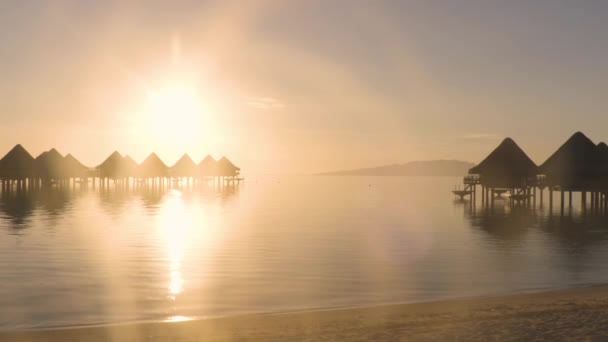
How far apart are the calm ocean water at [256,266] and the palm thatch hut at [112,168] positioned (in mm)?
49755

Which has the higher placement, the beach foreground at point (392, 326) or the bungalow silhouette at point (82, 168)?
the bungalow silhouette at point (82, 168)

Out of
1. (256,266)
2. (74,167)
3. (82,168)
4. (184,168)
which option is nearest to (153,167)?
(184,168)

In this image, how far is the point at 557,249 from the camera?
67.9 feet

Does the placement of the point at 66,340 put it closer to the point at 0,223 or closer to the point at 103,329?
the point at 103,329

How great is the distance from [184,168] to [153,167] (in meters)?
8.64

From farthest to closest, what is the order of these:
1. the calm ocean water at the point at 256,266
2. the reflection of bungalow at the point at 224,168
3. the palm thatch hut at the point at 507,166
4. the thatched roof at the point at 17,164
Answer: the reflection of bungalow at the point at 224,168 → the thatched roof at the point at 17,164 → the palm thatch hut at the point at 507,166 → the calm ocean water at the point at 256,266

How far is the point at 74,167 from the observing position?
244 ft

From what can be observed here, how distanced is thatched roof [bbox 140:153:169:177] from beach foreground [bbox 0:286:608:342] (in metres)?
75.3

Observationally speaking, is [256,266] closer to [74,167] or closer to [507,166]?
[507,166]

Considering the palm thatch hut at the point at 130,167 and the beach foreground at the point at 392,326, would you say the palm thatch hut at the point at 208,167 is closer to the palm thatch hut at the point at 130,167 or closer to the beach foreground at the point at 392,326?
the palm thatch hut at the point at 130,167

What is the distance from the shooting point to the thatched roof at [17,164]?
6231cm

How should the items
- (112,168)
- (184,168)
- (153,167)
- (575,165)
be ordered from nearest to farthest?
(575,165)
(112,168)
(153,167)
(184,168)

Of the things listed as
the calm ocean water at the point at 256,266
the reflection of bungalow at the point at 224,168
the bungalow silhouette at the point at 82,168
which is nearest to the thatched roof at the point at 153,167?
the bungalow silhouette at the point at 82,168

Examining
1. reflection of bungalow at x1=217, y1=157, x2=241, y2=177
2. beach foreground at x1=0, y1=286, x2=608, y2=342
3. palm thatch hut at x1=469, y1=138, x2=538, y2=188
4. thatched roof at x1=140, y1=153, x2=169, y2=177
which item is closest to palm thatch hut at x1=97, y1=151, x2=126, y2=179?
thatched roof at x1=140, y1=153, x2=169, y2=177
